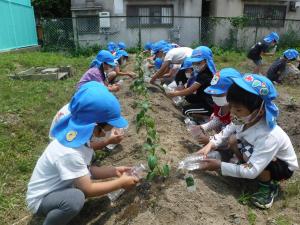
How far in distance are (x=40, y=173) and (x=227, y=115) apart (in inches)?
92.8

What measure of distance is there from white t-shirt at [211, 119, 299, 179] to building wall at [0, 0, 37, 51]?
12634 millimetres

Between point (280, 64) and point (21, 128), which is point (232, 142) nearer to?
point (21, 128)

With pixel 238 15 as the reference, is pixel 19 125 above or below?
below

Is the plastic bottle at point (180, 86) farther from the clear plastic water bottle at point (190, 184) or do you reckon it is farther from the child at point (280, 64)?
the child at point (280, 64)

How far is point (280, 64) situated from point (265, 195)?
6840mm

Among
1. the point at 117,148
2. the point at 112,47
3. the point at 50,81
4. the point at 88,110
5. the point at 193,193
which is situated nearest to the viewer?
the point at 88,110

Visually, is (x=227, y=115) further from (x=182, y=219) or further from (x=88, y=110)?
(x=88, y=110)

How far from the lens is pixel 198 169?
3088mm

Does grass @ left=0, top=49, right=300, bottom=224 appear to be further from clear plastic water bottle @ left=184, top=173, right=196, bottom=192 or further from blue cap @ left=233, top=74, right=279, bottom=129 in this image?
blue cap @ left=233, top=74, right=279, bottom=129

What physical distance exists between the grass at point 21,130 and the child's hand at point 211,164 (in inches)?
13.5

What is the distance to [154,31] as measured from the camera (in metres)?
16.7

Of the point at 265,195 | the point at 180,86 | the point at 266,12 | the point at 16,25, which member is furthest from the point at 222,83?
the point at 266,12

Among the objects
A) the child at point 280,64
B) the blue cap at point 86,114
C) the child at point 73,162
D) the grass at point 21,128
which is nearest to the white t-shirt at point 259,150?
the child at point 73,162

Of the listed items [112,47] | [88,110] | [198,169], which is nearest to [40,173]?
[88,110]
